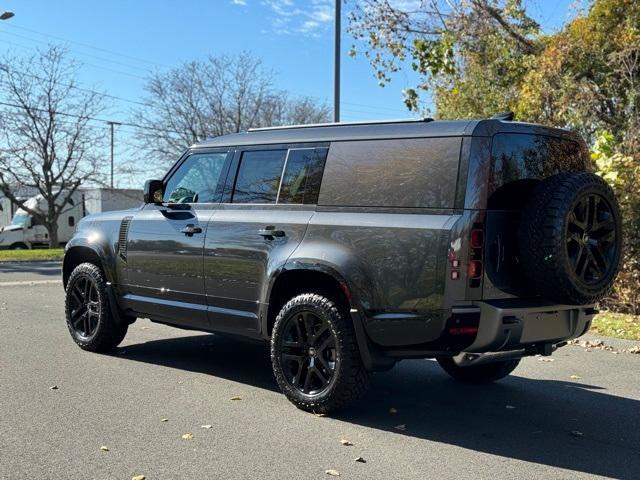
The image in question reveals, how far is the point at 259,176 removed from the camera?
18.6 feet

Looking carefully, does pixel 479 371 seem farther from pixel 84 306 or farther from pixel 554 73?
pixel 554 73

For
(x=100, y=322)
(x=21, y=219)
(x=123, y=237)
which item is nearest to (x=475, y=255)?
(x=123, y=237)

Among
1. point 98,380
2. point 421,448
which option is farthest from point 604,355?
point 98,380

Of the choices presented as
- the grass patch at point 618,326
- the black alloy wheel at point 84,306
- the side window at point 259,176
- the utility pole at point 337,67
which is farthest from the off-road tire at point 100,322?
the utility pole at point 337,67

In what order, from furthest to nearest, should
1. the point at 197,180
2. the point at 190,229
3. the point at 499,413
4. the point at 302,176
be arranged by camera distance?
the point at 197,180 → the point at 190,229 → the point at 302,176 → the point at 499,413

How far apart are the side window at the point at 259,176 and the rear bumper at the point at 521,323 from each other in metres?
2.01

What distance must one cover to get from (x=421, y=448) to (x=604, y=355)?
3.96 meters

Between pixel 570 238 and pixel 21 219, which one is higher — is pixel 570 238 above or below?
above

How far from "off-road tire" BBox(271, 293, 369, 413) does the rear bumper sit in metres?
0.81

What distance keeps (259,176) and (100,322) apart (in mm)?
2446

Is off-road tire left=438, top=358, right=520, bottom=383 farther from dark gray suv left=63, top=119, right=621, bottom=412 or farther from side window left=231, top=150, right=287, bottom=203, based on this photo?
side window left=231, top=150, right=287, bottom=203

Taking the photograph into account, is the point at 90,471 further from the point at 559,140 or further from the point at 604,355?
the point at 604,355

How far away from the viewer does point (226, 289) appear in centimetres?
558

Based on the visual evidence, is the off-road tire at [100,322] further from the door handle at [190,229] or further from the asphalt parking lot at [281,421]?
the door handle at [190,229]
